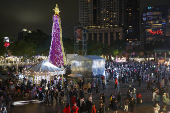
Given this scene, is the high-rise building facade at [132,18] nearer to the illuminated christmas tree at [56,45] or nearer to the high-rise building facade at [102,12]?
the high-rise building facade at [102,12]

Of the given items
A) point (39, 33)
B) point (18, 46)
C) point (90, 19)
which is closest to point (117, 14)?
point (90, 19)

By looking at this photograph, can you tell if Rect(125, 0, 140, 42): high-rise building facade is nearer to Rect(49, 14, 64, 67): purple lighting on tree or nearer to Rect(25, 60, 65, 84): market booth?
Rect(49, 14, 64, 67): purple lighting on tree

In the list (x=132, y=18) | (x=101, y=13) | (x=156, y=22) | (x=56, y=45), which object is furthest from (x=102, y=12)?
(x=56, y=45)

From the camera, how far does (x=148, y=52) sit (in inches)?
3452

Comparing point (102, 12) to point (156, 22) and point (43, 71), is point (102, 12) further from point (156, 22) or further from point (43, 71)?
point (43, 71)

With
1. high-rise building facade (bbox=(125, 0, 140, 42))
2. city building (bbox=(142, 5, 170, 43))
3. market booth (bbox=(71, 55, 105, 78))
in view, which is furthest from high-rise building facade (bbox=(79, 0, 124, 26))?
market booth (bbox=(71, 55, 105, 78))

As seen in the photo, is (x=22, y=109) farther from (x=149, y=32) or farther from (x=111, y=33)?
(x=149, y=32)

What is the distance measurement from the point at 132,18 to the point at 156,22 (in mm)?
52150

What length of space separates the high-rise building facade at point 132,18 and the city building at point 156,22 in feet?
146

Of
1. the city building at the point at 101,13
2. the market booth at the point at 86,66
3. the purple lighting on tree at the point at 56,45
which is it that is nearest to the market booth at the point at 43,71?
the market booth at the point at 86,66

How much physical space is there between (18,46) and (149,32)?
116442 millimetres

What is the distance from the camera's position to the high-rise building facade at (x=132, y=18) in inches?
7190

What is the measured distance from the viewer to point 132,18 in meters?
184

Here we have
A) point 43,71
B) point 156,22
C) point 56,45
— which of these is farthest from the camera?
point 156,22
